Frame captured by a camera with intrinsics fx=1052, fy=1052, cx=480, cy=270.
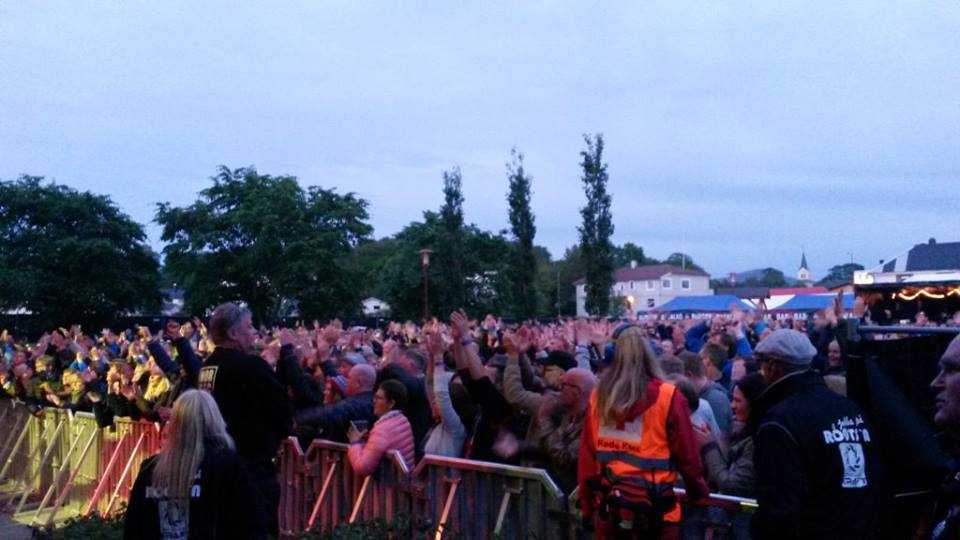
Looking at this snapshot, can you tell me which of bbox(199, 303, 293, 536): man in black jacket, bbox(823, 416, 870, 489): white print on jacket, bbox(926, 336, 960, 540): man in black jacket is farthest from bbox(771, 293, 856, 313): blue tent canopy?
bbox(926, 336, 960, 540): man in black jacket

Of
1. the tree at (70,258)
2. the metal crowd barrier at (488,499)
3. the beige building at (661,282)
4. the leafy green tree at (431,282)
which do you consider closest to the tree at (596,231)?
the leafy green tree at (431,282)

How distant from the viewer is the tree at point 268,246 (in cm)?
5794

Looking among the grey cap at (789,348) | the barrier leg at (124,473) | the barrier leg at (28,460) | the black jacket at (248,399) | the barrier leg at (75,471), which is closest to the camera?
the grey cap at (789,348)

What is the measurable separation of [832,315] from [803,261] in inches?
6830

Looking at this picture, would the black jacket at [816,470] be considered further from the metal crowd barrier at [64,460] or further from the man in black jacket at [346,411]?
the metal crowd barrier at [64,460]

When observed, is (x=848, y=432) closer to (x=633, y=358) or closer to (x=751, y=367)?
(x=633, y=358)

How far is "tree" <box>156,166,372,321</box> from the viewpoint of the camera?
5794cm

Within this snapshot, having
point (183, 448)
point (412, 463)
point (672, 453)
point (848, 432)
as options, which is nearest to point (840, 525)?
point (848, 432)

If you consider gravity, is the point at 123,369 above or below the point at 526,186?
below

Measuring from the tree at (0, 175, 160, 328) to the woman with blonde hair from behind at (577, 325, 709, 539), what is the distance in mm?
55405

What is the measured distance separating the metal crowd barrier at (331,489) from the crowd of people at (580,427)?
0.19 meters

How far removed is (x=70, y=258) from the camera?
5694 centimetres

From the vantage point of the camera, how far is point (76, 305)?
56344 mm

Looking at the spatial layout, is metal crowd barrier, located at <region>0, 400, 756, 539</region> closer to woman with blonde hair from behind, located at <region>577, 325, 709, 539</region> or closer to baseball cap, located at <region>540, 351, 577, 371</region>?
woman with blonde hair from behind, located at <region>577, 325, 709, 539</region>
